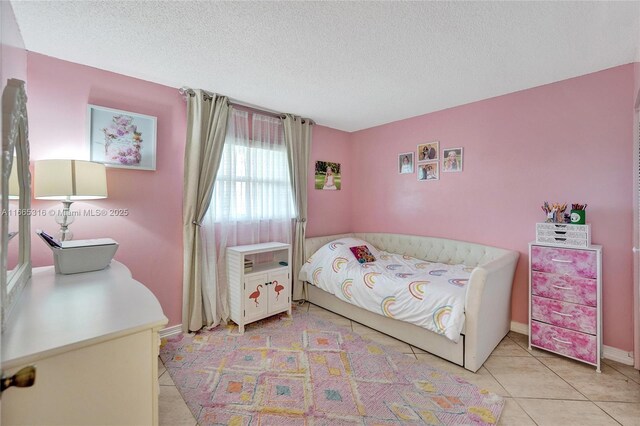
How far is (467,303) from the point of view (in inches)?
82.4

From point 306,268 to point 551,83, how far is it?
318 cm

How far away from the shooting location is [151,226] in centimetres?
255

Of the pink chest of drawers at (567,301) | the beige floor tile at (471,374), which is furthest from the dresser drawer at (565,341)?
the beige floor tile at (471,374)

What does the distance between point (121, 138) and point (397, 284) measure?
2.80 meters

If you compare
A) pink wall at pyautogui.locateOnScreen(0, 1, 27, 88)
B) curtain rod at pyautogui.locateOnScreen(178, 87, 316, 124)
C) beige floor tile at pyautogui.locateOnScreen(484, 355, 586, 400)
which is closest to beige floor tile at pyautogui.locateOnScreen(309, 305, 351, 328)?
beige floor tile at pyautogui.locateOnScreen(484, 355, 586, 400)

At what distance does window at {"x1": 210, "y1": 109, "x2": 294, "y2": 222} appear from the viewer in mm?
2945

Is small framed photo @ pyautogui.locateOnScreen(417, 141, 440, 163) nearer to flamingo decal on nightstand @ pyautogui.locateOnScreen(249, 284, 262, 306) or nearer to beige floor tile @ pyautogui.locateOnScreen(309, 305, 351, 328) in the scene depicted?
beige floor tile @ pyautogui.locateOnScreen(309, 305, 351, 328)

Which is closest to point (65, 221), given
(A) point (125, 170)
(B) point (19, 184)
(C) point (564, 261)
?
(A) point (125, 170)

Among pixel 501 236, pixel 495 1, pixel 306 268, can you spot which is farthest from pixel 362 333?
pixel 495 1

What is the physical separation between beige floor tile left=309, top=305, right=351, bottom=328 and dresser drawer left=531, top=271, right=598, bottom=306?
178cm

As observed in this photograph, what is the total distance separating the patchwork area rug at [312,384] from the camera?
1.68 m

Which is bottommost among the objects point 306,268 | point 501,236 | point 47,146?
point 306,268

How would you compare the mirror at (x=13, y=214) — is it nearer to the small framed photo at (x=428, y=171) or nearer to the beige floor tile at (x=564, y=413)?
the beige floor tile at (x=564, y=413)

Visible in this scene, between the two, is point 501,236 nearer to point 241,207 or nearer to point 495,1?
point 495,1
